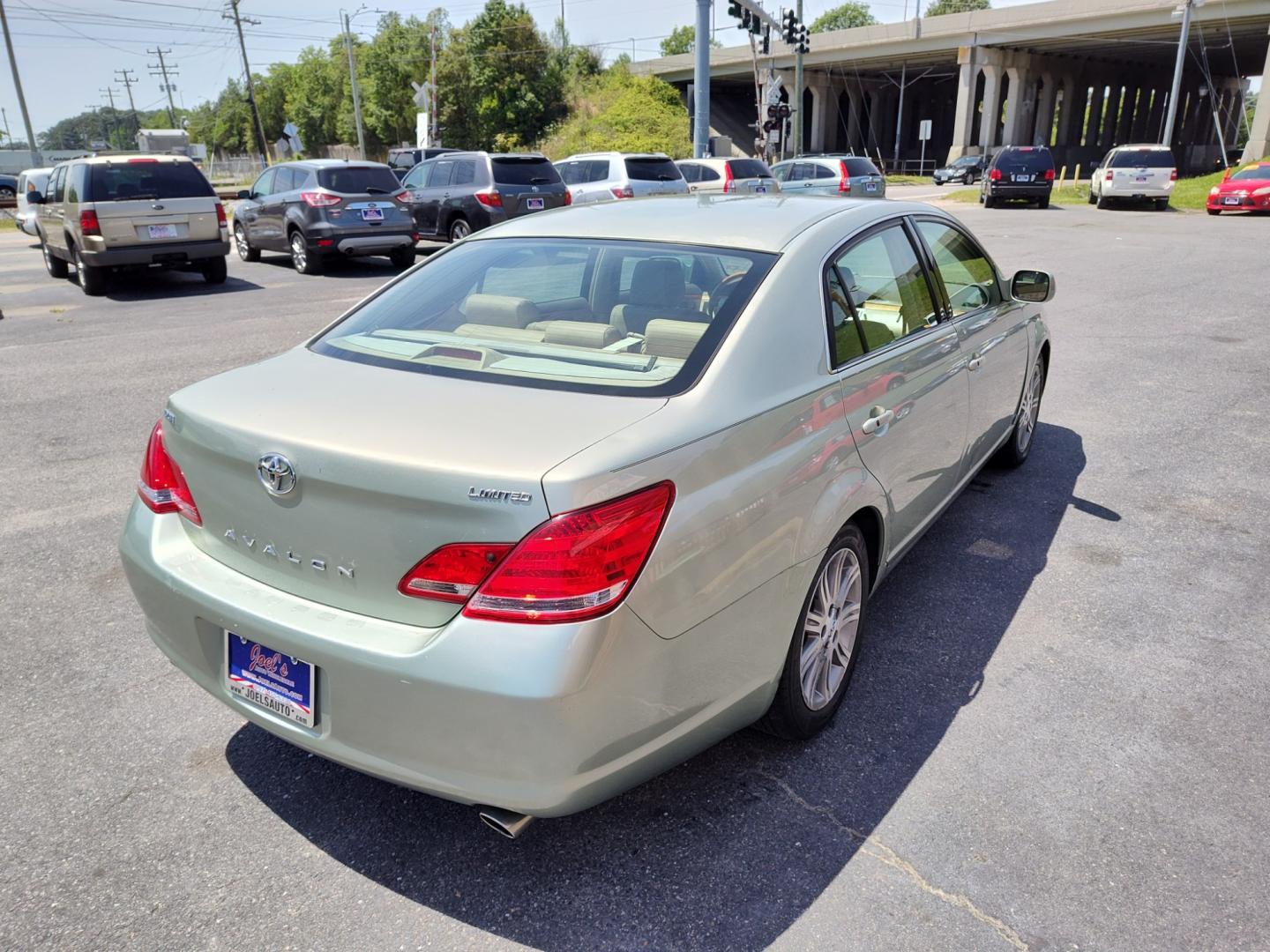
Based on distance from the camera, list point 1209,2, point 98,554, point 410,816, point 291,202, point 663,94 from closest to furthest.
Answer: point 410,816 < point 98,554 < point 291,202 < point 1209,2 < point 663,94

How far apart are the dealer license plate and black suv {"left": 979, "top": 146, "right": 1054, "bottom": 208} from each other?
1149 inches

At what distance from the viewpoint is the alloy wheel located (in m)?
2.93

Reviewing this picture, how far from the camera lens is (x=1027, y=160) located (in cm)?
2731

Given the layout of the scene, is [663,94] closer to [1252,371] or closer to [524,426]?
[1252,371]

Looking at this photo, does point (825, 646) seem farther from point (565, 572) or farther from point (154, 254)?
point (154, 254)

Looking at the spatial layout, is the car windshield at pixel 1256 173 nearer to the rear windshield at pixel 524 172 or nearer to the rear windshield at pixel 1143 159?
the rear windshield at pixel 1143 159

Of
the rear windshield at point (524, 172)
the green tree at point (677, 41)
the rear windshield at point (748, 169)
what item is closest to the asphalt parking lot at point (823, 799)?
the rear windshield at point (524, 172)

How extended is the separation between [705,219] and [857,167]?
21.8 m

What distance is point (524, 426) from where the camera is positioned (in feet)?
7.57

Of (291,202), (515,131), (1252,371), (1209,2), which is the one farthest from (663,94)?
(1252,371)

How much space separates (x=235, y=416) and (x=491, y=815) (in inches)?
49.1

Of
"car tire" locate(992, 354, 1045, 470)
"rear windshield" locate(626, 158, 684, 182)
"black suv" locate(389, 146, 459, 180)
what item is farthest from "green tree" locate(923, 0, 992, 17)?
"car tire" locate(992, 354, 1045, 470)

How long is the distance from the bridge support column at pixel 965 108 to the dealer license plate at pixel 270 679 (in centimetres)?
5589

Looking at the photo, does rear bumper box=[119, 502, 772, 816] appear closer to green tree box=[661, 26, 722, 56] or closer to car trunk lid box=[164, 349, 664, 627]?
car trunk lid box=[164, 349, 664, 627]
